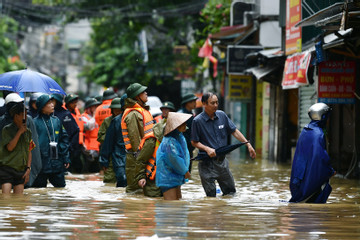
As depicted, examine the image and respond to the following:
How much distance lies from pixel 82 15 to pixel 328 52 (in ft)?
80.9

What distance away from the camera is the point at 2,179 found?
11.3 meters

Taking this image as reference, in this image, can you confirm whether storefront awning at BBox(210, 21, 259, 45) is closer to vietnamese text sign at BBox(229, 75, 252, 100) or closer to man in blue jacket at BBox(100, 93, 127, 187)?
vietnamese text sign at BBox(229, 75, 252, 100)

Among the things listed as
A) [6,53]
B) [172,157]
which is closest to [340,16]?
[172,157]

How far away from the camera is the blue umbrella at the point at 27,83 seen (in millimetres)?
12617

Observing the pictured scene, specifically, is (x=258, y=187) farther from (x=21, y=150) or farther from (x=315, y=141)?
(x=21, y=150)

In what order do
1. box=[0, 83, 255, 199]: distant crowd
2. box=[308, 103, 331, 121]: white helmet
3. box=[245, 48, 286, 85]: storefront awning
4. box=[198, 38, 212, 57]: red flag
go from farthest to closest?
box=[198, 38, 212, 57]: red flag → box=[245, 48, 286, 85]: storefront awning → box=[308, 103, 331, 121]: white helmet → box=[0, 83, 255, 199]: distant crowd

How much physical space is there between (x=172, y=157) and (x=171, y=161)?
6 centimetres

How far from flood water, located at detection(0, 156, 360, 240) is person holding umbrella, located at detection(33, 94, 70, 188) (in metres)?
0.54

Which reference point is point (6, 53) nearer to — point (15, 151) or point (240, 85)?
point (240, 85)

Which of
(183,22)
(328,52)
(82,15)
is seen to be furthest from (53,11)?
(328,52)

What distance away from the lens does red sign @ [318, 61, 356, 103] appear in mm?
18188

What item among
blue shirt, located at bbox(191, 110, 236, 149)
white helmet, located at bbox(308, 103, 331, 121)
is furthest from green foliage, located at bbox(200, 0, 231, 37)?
white helmet, located at bbox(308, 103, 331, 121)

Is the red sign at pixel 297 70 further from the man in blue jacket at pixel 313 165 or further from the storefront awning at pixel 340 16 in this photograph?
the man in blue jacket at pixel 313 165

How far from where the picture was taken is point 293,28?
2077cm
